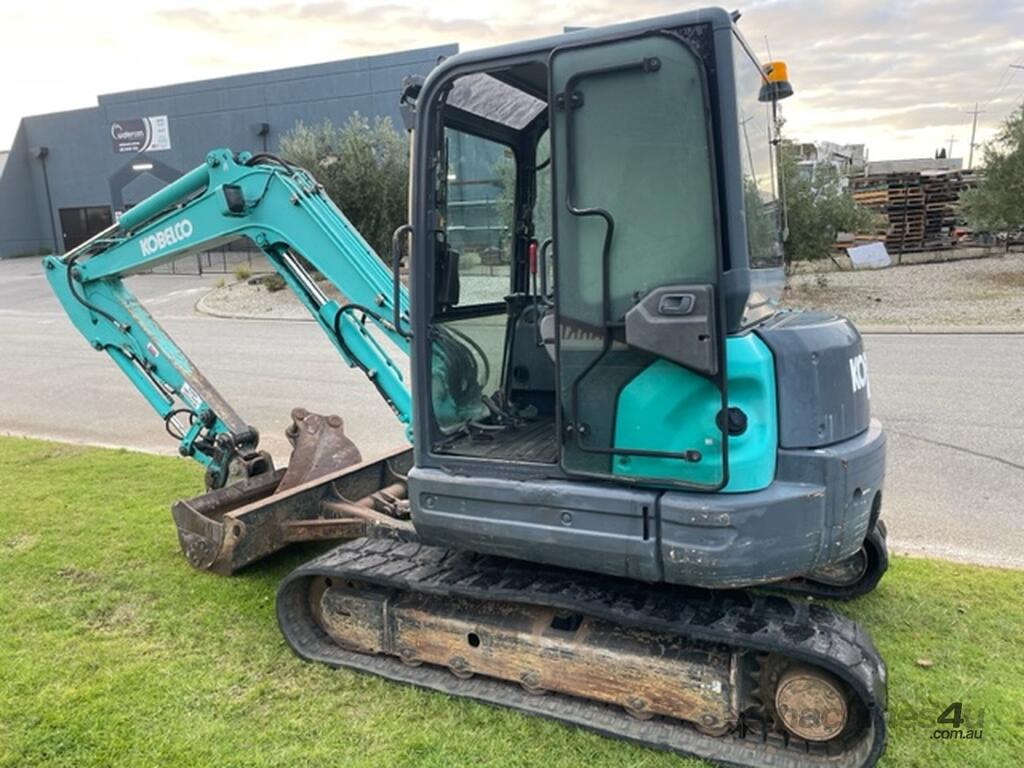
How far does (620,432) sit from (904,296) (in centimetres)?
1607

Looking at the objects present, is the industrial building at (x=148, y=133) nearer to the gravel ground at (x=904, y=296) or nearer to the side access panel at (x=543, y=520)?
the gravel ground at (x=904, y=296)

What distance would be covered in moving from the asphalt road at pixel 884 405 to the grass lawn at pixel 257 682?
946mm

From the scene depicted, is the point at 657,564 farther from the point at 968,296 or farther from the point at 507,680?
the point at 968,296

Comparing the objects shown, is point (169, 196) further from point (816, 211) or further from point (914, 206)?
point (914, 206)

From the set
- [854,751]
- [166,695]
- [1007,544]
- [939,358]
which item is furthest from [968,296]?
[166,695]

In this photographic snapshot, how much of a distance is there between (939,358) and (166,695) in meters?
10.2

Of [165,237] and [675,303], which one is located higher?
[165,237]

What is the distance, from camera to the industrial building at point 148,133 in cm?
2995

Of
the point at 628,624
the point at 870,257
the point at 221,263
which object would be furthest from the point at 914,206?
the point at 221,263

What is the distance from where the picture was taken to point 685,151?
103 inches

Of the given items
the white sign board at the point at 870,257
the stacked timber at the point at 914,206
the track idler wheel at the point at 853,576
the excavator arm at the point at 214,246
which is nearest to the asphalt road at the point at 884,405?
the track idler wheel at the point at 853,576

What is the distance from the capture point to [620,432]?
2.85 m

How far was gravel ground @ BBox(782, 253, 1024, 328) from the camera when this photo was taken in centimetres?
1406

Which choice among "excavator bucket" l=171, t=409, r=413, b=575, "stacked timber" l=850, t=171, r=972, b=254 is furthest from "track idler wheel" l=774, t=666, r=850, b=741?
"stacked timber" l=850, t=171, r=972, b=254
